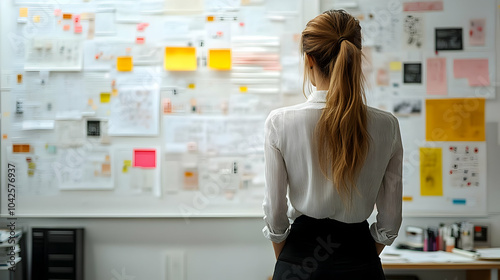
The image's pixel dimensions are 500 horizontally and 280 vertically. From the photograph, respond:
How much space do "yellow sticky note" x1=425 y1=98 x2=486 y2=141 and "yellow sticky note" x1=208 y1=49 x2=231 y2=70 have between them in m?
1.22

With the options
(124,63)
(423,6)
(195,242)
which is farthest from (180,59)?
(423,6)

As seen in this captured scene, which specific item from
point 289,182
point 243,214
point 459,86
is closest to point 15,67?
point 243,214

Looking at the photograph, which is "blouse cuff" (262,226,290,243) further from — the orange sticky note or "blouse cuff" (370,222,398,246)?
the orange sticky note

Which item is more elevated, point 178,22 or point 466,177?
point 178,22

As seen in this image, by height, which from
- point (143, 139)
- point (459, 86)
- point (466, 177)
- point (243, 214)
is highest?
point (459, 86)

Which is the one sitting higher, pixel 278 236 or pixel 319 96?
pixel 319 96

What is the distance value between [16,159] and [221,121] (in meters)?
1.27

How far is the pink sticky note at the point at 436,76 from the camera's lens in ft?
9.73

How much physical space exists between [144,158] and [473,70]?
6.73 ft

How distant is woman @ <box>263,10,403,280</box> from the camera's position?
1.32 m

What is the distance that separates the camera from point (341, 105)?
1.32 meters

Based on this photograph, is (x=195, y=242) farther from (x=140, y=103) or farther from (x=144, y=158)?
(x=140, y=103)

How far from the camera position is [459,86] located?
2.96 m

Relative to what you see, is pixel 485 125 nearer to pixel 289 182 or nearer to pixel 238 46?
pixel 238 46
